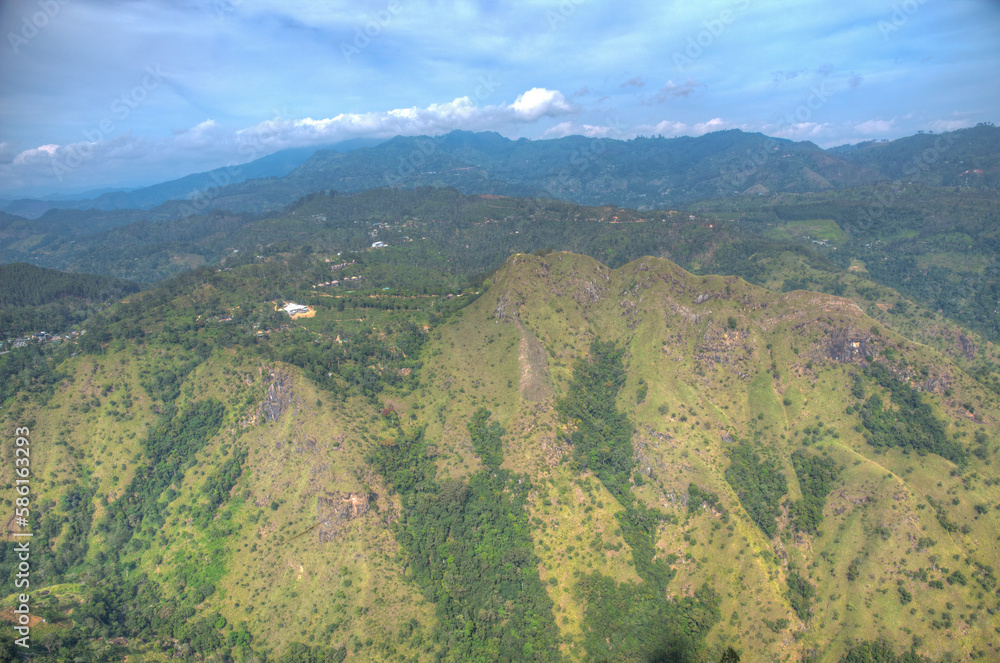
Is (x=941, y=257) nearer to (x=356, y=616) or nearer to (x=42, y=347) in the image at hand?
(x=356, y=616)

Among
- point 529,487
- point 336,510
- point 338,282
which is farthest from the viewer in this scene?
point 338,282

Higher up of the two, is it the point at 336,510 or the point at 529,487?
the point at 336,510

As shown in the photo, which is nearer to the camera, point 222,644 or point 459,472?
point 222,644

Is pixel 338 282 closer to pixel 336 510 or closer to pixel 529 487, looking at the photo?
pixel 336 510

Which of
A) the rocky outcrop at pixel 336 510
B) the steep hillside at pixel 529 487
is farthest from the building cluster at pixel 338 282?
the rocky outcrop at pixel 336 510

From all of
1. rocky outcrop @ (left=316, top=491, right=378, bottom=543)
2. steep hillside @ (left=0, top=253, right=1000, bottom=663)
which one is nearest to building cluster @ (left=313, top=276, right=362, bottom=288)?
steep hillside @ (left=0, top=253, right=1000, bottom=663)

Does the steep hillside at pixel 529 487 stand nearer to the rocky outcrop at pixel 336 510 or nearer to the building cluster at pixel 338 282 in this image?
the rocky outcrop at pixel 336 510

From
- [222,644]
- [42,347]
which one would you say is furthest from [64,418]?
[222,644]

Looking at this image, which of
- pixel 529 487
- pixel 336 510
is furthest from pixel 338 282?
pixel 529 487

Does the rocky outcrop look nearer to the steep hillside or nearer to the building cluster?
the steep hillside
